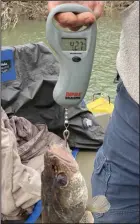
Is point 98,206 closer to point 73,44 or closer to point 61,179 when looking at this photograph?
point 61,179

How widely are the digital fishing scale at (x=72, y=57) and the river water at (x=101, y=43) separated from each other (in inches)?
190

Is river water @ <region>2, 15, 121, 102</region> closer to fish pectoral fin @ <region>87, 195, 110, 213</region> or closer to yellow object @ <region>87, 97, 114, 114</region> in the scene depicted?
yellow object @ <region>87, 97, 114, 114</region>

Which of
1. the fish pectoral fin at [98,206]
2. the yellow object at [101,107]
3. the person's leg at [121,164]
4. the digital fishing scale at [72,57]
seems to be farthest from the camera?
the yellow object at [101,107]

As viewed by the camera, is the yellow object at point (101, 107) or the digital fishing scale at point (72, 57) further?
the yellow object at point (101, 107)

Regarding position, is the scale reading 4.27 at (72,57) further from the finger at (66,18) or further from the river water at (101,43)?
the river water at (101,43)

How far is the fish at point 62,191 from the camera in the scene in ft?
4.68

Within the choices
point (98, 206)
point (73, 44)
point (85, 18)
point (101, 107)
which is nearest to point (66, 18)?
point (85, 18)

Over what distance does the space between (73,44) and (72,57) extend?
0.05 m

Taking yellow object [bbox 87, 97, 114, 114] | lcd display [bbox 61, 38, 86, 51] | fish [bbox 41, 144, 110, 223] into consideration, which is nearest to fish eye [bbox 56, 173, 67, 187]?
fish [bbox 41, 144, 110, 223]

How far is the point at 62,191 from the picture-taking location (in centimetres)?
147

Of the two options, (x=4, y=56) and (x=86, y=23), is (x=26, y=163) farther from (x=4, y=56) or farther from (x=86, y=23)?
(x=86, y=23)

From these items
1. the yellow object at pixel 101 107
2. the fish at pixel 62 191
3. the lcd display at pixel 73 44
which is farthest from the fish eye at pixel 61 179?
the yellow object at pixel 101 107

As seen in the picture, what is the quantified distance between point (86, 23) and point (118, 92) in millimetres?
485

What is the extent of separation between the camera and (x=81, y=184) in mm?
1503
